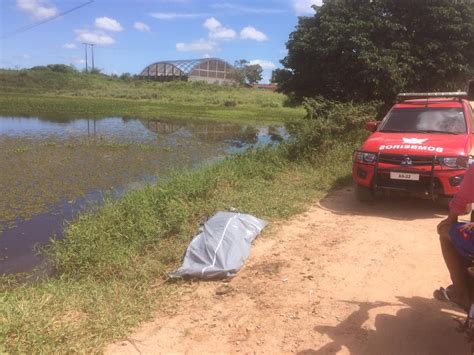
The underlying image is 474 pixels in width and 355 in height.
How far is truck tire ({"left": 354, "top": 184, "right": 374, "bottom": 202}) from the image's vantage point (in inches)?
259

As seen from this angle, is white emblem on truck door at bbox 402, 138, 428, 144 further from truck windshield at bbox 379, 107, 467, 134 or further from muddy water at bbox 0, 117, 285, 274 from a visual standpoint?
muddy water at bbox 0, 117, 285, 274

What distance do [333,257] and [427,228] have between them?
1.70 metres

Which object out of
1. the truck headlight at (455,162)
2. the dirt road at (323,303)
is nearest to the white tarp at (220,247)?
the dirt road at (323,303)

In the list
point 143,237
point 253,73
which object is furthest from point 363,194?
point 253,73

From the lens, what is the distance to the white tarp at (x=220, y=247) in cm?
448

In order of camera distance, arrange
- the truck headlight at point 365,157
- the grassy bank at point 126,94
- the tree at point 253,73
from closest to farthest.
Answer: the truck headlight at point 365,157, the grassy bank at point 126,94, the tree at point 253,73

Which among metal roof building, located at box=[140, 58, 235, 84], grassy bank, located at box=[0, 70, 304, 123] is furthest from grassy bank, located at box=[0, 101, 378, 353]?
metal roof building, located at box=[140, 58, 235, 84]

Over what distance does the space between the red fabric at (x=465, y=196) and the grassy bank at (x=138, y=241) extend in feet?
8.91

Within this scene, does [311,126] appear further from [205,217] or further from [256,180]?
[205,217]

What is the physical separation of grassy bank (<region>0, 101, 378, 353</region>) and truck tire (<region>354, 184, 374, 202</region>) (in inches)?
33.8

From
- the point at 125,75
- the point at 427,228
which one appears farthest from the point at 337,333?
the point at 125,75

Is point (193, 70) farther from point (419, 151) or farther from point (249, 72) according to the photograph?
point (419, 151)

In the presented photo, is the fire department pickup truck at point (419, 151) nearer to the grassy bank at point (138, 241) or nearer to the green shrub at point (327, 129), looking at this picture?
the grassy bank at point (138, 241)

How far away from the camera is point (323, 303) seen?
3883 millimetres
